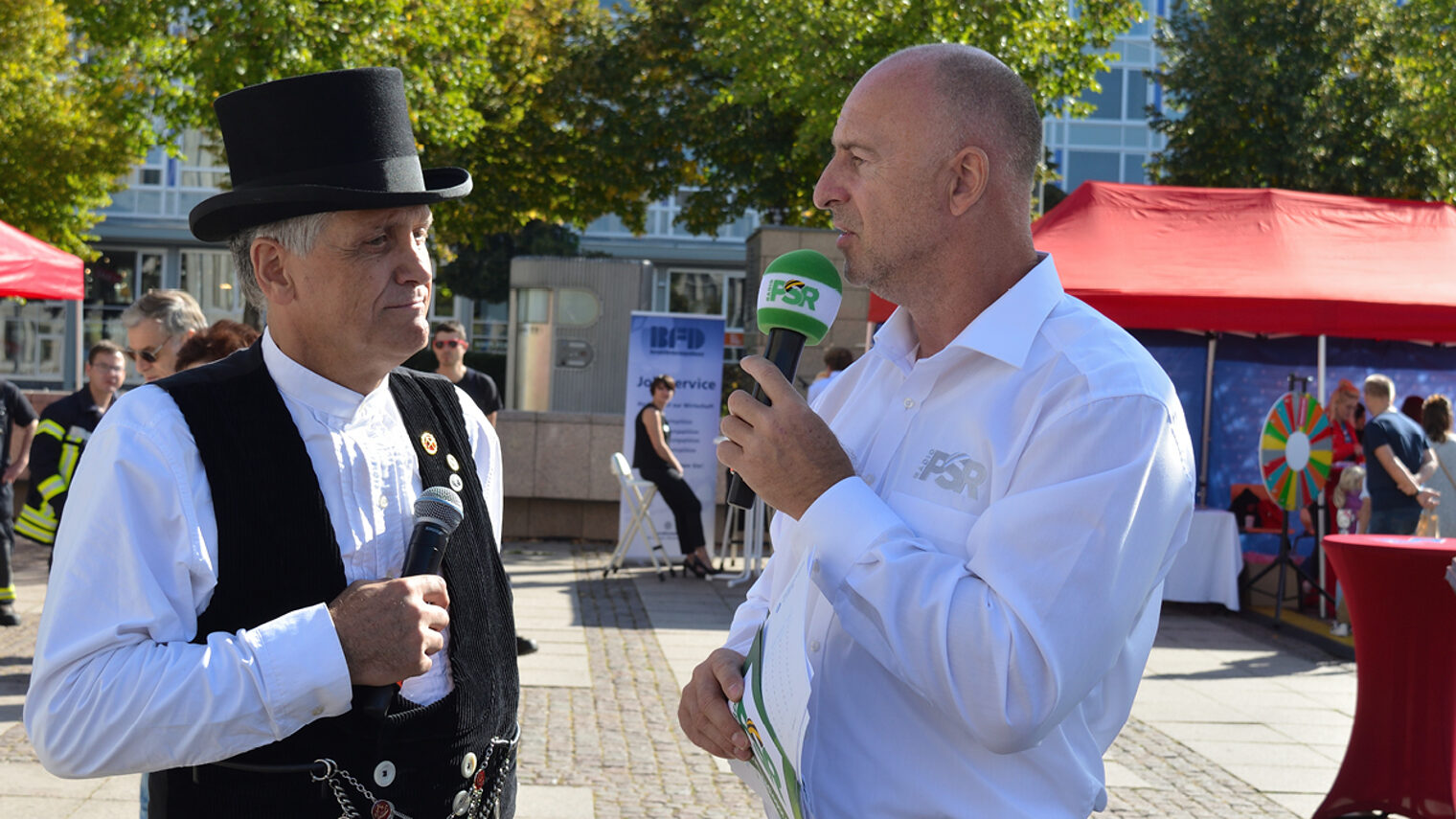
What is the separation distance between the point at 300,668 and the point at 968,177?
1205mm

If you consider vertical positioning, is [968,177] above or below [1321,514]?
above

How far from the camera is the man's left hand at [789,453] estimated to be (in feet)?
5.93

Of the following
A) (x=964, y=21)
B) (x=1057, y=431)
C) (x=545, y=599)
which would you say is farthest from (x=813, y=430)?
(x=964, y=21)

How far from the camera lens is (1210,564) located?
1102cm

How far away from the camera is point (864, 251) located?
2.08 metres

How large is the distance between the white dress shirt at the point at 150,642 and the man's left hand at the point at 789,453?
631mm

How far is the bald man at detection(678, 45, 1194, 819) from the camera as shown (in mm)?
1643

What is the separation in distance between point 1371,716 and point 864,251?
424 centimetres

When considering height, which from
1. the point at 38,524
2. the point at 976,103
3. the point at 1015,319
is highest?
the point at 976,103

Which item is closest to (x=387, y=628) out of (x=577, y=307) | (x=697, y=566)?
(x=697, y=566)

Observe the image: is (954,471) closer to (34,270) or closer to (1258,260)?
(1258,260)

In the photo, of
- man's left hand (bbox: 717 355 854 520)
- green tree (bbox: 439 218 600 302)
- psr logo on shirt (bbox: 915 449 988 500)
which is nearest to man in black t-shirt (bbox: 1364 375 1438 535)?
psr logo on shirt (bbox: 915 449 988 500)

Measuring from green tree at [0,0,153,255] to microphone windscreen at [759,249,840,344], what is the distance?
22.4 meters

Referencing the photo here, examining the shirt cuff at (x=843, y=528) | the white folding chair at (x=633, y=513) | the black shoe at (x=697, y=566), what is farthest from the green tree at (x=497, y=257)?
the shirt cuff at (x=843, y=528)
